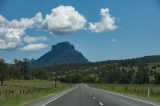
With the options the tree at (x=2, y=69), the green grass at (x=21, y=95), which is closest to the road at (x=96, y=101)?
the green grass at (x=21, y=95)

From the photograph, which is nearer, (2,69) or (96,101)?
(96,101)

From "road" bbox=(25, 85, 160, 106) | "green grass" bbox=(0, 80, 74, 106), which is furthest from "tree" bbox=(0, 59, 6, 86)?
"road" bbox=(25, 85, 160, 106)

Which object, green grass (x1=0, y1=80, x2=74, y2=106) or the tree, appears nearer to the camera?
green grass (x1=0, y1=80, x2=74, y2=106)

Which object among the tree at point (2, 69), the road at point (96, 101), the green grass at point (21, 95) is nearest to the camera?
the road at point (96, 101)

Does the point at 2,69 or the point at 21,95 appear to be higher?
the point at 2,69

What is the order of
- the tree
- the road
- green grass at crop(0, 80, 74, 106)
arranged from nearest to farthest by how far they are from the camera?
the road, green grass at crop(0, 80, 74, 106), the tree

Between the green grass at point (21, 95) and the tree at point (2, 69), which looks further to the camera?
the tree at point (2, 69)

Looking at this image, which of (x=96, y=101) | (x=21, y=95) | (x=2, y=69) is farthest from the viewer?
(x=2, y=69)

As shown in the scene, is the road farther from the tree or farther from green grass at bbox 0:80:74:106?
the tree

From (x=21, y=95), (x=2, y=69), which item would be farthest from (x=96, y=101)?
(x=2, y=69)

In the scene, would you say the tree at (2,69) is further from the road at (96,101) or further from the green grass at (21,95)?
the road at (96,101)

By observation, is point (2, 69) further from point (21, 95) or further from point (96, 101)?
point (96, 101)

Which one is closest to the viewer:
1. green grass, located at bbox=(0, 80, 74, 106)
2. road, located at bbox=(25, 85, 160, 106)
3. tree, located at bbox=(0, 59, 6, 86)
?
road, located at bbox=(25, 85, 160, 106)

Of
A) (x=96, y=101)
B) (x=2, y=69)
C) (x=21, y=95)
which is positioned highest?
(x=2, y=69)
